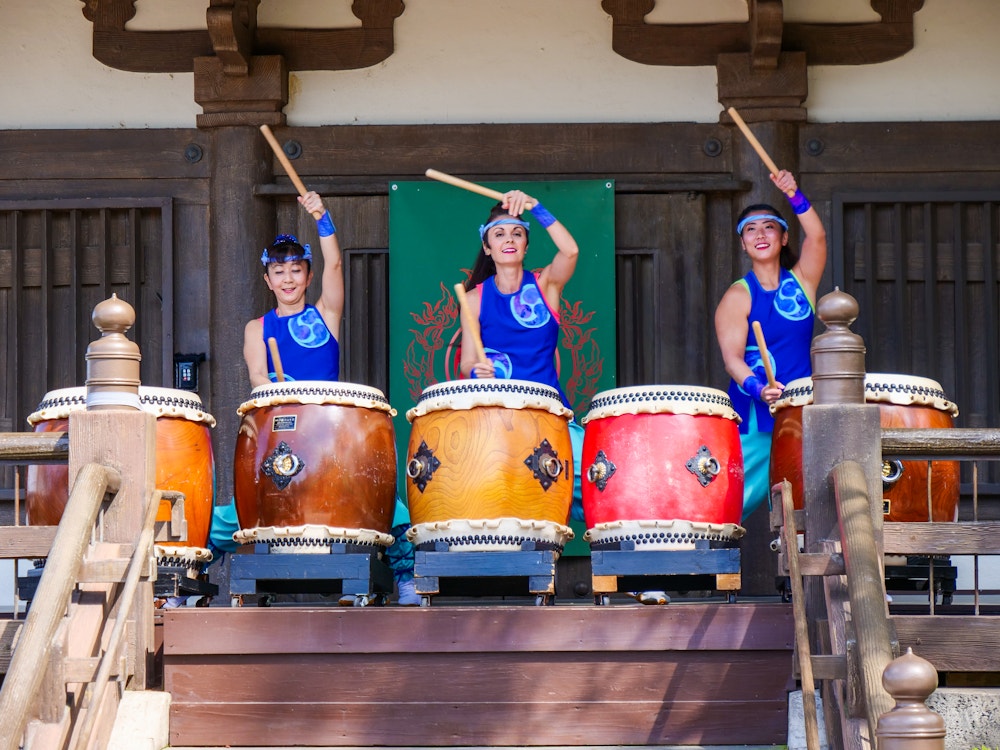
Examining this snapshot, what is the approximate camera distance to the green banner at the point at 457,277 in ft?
22.9

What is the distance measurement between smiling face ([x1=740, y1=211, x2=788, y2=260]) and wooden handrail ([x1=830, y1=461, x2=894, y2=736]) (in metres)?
1.86

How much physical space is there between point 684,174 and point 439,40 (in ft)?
3.96

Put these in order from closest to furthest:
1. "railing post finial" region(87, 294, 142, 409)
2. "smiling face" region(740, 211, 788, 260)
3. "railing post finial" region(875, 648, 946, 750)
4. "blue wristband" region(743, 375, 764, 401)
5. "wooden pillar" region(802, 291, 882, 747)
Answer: "railing post finial" region(875, 648, 946, 750) < "wooden pillar" region(802, 291, 882, 747) < "railing post finial" region(87, 294, 142, 409) < "blue wristband" region(743, 375, 764, 401) < "smiling face" region(740, 211, 788, 260)

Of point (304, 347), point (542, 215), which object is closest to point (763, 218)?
point (542, 215)

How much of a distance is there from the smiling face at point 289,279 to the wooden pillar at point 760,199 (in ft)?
6.18

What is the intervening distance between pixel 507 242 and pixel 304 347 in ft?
2.82

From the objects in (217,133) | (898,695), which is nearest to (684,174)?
(217,133)

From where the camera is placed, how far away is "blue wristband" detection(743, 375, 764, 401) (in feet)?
19.1

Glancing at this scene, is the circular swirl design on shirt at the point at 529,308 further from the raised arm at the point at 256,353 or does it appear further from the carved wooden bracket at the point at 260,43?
the carved wooden bracket at the point at 260,43

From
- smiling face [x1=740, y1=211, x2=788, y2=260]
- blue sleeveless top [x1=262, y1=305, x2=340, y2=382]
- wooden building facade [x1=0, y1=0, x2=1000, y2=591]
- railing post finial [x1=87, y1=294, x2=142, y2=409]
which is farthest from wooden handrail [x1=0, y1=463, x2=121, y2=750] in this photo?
smiling face [x1=740, y1=211, x2=788, y2=260]

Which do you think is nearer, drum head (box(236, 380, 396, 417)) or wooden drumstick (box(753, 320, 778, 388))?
drum head (box(236, 380, 396, 417))

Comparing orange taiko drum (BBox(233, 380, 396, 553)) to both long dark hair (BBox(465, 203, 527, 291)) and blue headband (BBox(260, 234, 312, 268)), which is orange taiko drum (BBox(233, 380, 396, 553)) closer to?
blue headband (BBox(260, 234, 312, 268))

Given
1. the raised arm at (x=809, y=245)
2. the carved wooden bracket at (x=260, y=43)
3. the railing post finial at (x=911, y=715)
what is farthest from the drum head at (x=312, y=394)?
the railing post finial at (x=911, y=715)

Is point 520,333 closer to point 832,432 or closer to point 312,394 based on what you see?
point 312,394
